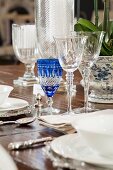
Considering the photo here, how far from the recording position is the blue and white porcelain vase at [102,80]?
4.12ft

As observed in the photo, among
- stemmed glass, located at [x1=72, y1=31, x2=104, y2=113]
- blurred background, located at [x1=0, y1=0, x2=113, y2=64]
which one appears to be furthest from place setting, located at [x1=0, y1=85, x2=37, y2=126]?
blurred background, located at [x1=0, y1=0, x2=113, y2=64]

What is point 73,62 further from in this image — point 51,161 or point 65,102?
point 51,161

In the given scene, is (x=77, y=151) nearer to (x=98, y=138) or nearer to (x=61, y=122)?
(x=98, y=138)

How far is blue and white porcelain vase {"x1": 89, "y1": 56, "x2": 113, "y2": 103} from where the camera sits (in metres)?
1.26

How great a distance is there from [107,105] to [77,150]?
0.49 m

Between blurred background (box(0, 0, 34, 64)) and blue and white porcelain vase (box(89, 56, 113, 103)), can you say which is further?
blurred background (box(0, 0, 34, 64))

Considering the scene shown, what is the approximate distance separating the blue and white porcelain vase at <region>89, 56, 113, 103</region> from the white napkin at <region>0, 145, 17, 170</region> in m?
0.50

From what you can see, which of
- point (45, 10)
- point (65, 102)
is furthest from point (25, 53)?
point (65, 102)

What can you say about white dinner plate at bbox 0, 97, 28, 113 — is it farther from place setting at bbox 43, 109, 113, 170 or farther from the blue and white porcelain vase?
place setting at bbox 43, 109, 113, 170

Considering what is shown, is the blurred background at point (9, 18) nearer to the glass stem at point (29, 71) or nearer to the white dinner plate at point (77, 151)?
the glass stem at point (29, 71)

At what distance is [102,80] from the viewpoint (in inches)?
50.3

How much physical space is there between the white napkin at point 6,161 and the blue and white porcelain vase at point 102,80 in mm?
504

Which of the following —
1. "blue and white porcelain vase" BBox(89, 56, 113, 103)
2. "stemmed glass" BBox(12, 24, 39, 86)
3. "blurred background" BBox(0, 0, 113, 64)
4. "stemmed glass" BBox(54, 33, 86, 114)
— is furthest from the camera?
"blurred background" BBox(0, 0, 113, 64)

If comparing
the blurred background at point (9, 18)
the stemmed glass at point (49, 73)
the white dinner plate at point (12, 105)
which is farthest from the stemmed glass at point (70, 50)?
the blurred background at point (9, 18)
